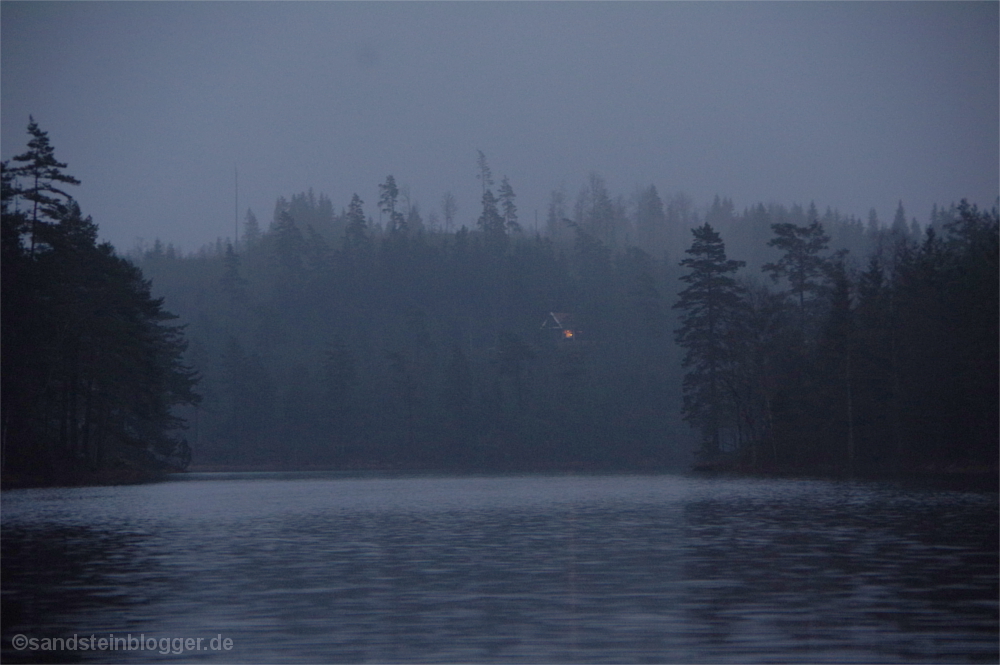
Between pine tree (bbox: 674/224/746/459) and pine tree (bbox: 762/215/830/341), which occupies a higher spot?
pine tree (bbox: 762/215/830/341)

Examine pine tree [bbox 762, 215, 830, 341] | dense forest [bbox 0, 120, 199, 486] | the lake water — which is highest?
pine tree [bbox 762, 215, 830, 341]

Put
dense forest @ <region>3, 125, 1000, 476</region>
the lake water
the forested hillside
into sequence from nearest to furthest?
the lake water, dense forest @ <region>3, 125, 1000, 476</region>, the forested hillside

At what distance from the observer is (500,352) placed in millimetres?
122438

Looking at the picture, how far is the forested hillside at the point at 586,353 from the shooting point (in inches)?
2438

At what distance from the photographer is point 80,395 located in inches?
2381

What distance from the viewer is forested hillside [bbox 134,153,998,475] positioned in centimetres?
6194

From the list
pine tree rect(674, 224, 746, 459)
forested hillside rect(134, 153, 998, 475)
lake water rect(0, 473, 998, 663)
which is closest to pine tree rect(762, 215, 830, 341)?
forested hillside rect(134, 153, 998, 475)

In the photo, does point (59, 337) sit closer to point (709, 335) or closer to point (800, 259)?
point (709, 335)

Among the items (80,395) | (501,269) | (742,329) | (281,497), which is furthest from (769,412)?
(501,269)

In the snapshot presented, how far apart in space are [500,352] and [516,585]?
106108mm

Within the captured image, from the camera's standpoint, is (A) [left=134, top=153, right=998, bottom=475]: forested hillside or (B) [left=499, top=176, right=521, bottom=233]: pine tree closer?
(A) [left=134, top=153, right=998, bottom=475]: forested hillside

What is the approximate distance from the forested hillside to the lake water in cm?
3233

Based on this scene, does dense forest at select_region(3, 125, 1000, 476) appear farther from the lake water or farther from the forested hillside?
the lake water

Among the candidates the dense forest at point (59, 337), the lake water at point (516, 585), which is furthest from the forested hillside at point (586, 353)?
the dense forest at point (59, 337)
